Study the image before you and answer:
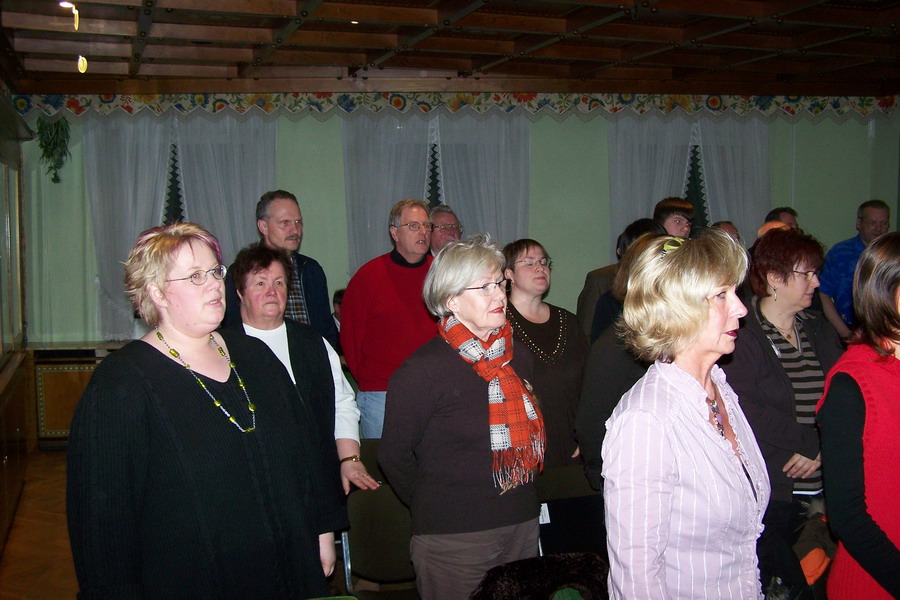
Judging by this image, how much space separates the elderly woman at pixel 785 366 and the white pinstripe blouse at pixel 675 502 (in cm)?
75

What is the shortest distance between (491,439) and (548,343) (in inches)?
45.4

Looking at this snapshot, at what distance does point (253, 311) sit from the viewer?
114 inches

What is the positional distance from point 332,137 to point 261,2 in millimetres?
2736

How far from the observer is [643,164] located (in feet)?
26.0

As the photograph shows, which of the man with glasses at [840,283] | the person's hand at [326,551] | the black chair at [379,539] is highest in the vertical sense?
the man with glasses at [840,283]

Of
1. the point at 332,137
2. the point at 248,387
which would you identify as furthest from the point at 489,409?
the point at 332,137

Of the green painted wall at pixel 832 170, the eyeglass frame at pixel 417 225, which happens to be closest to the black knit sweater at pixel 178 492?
the eyeglass frame at pixel 417 225

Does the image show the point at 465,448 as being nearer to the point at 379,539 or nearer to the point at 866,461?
the point at 379,539

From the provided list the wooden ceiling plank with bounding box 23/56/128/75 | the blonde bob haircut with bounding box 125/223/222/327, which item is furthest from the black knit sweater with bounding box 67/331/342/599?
the wooden ceiling plank with bounding box 23/56/128/75

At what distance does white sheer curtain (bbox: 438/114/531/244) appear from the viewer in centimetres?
747

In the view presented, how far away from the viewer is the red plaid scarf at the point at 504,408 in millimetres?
2305

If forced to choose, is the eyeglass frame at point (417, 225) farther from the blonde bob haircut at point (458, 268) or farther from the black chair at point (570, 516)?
the black chair at point (570, 516)

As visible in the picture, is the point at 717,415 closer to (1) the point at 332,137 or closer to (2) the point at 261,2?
(2) the point at 261,2

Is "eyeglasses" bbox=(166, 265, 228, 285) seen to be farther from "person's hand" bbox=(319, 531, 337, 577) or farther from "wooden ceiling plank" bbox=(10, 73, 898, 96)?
"wooden ceiling plank" bbox=(10, 73, 898, 96)
